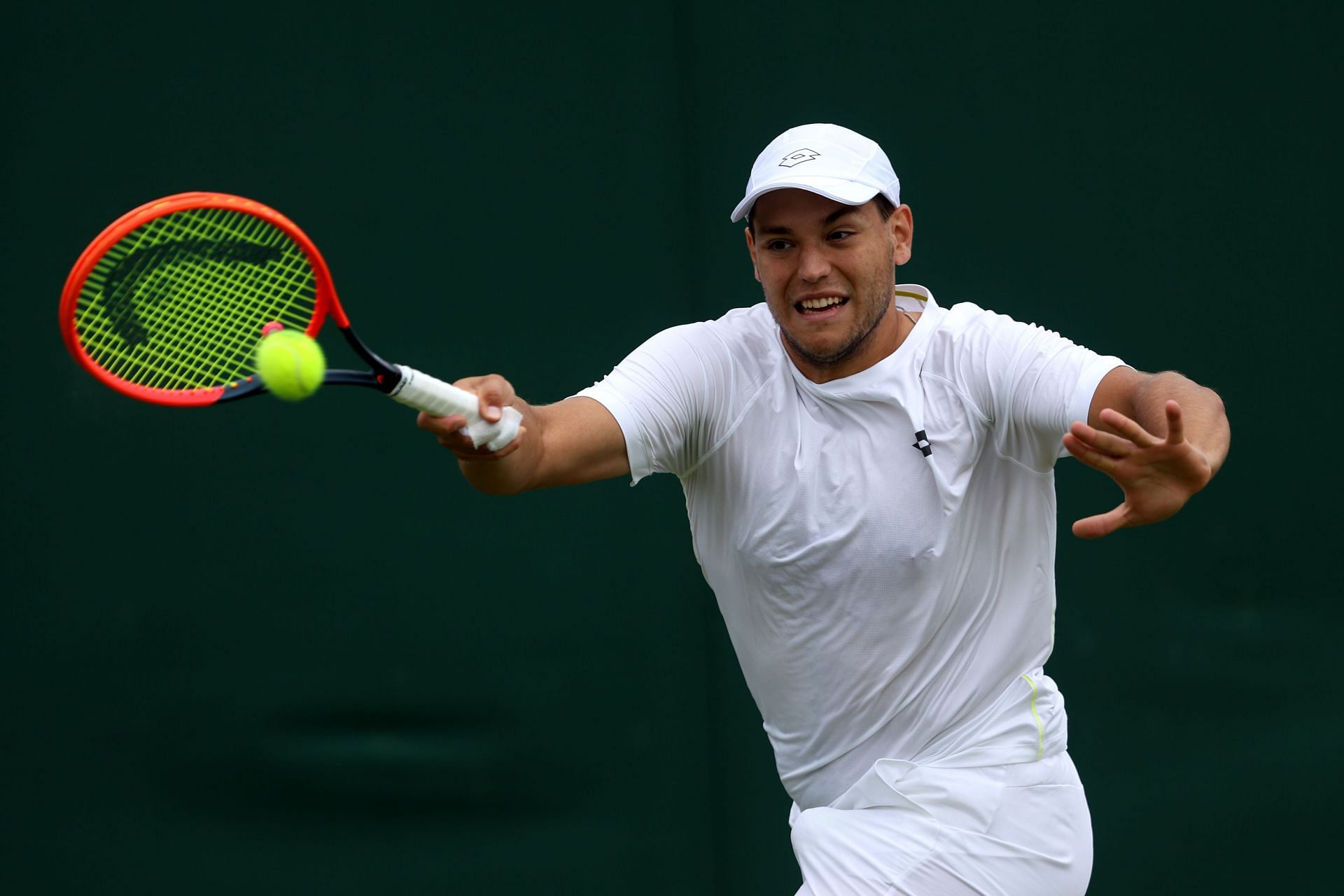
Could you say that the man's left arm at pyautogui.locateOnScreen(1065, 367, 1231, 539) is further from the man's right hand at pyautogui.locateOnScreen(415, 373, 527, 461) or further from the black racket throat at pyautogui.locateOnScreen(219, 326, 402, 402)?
the black racket throat at pyautogui.locateOnScreen(219, 326, 402, 402)

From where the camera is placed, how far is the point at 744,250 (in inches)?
138

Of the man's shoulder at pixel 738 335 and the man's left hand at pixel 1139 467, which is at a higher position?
the man's shoulder at pixel 738 335

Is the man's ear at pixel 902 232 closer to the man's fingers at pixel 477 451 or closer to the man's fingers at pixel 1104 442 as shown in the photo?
the man's fingers at pixel 1104 442

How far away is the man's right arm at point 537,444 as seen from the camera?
193 cm

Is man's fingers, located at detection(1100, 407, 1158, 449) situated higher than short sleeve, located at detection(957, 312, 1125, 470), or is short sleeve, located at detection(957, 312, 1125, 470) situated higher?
short sleeve, located at detection(957, 312, 1125, 470)

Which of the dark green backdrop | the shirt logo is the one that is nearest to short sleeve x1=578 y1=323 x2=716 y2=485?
the shirt logo

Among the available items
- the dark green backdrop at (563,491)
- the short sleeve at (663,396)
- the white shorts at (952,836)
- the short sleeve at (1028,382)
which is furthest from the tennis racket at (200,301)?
the dark green backdrop at (563,491)

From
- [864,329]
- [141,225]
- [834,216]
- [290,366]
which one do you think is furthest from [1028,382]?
[141,225]

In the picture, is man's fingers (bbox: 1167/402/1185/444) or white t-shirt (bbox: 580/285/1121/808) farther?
white t-shirt (bbox: 580/285/1121/808)

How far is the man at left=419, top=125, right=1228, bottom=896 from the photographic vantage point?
2.33 m

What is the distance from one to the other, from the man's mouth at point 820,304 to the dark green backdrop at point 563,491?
1.09 m

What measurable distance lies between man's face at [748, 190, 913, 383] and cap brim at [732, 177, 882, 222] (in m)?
0.03

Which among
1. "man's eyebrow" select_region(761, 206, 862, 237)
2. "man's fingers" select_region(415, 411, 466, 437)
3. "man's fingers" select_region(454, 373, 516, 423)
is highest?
"man's eyebrow" select_region(761, 206, 862, 237)

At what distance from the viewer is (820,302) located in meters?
2.35
